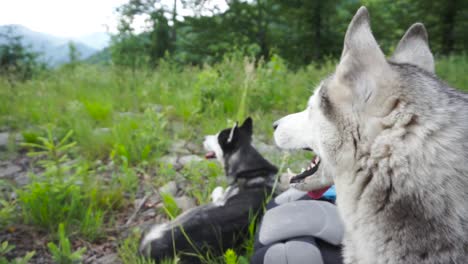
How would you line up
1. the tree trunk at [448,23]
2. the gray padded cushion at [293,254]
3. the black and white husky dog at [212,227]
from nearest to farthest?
the gray padded cushion at [293,254] < the black and white husky dog at [212,227] < the tree trunk at [448,23]

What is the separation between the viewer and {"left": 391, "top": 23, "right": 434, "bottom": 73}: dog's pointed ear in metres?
1.60

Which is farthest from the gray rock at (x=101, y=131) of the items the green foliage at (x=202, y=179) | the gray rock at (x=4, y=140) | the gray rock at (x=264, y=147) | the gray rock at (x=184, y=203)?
the gray rock at (x=264, y=147)

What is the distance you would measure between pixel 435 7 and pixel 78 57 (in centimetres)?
1287

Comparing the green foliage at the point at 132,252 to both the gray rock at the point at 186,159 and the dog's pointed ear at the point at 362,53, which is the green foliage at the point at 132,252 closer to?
the gray rock at the point at 186,159

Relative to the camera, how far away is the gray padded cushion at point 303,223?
1.54 metres

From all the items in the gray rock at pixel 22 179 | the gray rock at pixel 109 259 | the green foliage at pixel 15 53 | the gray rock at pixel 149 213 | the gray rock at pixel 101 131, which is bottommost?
the gray rock at pixel 109 259

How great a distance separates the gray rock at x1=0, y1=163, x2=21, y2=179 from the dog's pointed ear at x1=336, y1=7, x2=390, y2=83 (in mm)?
3343

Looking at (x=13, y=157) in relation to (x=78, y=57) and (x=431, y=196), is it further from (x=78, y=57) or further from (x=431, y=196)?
(x=78, y=57)

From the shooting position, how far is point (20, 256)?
2.09 meters

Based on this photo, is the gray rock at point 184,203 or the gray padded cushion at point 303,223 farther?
the gray rock at point 184,203

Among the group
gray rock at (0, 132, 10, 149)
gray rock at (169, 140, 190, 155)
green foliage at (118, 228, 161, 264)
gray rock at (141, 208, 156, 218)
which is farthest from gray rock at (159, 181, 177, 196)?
gray rock at (0, 132, 10, 149)

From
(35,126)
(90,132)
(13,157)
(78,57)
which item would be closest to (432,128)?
(90,132)

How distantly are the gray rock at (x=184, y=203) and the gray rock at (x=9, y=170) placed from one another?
1.76 meters

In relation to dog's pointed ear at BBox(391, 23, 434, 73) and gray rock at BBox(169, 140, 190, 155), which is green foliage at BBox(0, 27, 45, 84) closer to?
gray rock at BBox(169, 140, 190, 155)
